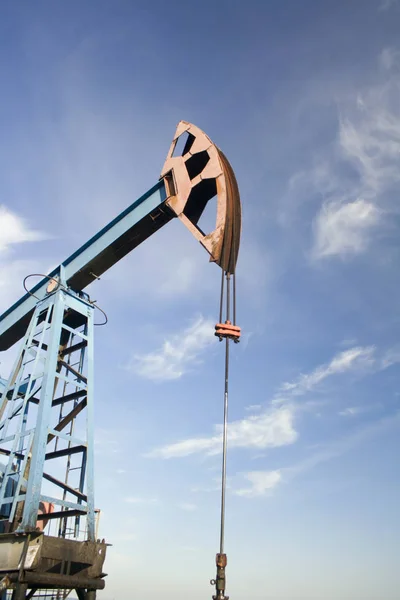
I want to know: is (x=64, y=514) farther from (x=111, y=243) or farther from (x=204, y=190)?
(x=204, y=190)

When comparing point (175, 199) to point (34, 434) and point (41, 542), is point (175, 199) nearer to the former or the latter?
point (34, 434)

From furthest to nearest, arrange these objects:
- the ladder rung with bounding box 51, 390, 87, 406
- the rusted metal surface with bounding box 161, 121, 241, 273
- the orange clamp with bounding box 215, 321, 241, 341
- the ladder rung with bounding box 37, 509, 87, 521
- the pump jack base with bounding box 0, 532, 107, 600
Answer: the ladder rung with bounding box 51, 390, 87, 406 < the rusted metal surface with bounding box 161, 121, 241, 273 < the ladder rung with bounding box 37, 509, 87, 521 < the pump jack base with bounding box 0, 532, 107, 600 < the orange clamp with bounding box 215, 321, 241, 341

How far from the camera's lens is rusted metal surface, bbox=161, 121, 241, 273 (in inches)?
341

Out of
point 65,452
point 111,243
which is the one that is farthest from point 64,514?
point 111,243

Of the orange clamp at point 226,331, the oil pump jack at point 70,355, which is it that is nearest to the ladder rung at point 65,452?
the oil pump jack at point 70,355

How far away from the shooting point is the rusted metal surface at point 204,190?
867 centimetres

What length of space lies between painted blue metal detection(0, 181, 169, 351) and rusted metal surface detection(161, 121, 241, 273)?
0.38m

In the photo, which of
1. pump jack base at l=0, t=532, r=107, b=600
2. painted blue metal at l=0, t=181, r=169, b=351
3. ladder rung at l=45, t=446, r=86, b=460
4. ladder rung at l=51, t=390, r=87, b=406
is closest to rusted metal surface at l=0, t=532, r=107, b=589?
pump jack base at l=0, t=532, r=107, b=600

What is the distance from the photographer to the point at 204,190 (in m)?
9.77

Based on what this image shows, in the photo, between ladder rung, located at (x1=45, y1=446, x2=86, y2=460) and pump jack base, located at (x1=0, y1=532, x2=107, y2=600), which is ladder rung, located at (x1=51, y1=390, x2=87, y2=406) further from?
pump jack base, located at (x1=0, y1=532, x2=107, y2=600)

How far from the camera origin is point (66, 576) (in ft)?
24.0

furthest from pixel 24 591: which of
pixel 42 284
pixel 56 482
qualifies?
pixel 42 284

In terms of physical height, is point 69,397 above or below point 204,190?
below

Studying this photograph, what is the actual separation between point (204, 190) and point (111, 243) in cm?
228
